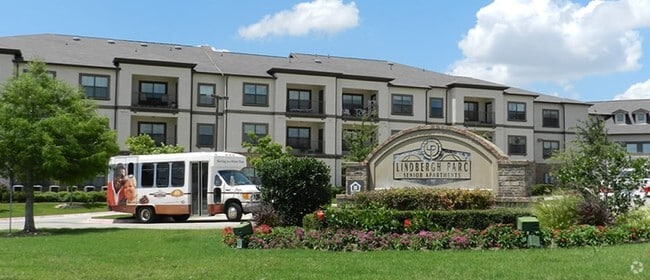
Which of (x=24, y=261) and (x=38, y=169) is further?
(x=38, y=169)

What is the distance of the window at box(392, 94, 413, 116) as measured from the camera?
5078 centimetres

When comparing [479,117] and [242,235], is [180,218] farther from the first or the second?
[479,117]

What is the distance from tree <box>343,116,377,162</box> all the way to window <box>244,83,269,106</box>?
6.54m

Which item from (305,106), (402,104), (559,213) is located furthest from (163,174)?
(402,104)

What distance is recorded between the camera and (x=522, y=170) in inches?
660

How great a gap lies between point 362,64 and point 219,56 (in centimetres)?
1273

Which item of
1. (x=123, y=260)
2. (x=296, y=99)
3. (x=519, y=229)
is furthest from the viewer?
(x=296, y=99)

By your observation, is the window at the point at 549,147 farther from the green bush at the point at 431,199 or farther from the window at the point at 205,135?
the green bush at the point at 431,199

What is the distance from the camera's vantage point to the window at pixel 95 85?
42375 mm

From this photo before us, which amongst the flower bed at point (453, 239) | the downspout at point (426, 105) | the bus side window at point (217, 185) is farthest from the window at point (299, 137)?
the flower bed at point (453, 239)

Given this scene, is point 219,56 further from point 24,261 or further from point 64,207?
point 24,261

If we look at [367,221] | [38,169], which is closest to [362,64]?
[38,169]

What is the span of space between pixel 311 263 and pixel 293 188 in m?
7.14

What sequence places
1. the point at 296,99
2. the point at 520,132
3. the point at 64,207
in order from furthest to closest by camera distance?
the point at 520,132 < the point at 296,99 < the point at 64,207
